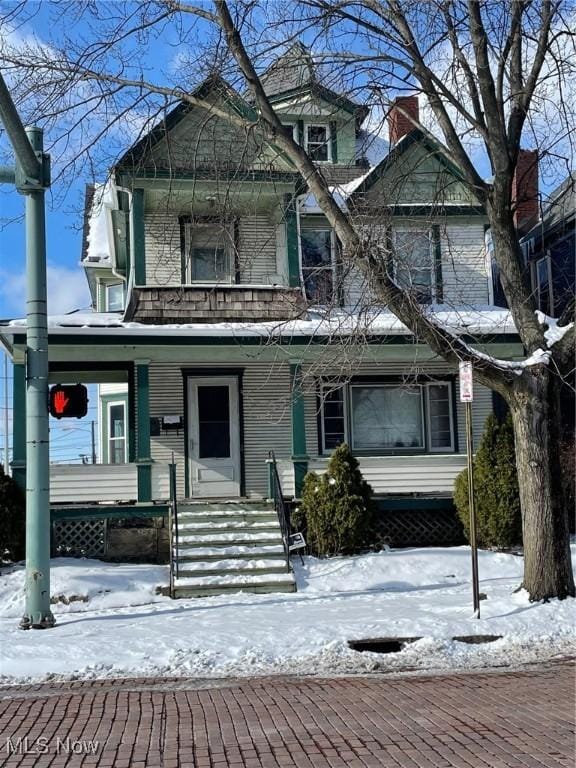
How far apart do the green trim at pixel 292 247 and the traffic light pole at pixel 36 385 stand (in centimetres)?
715

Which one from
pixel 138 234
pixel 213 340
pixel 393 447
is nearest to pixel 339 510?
pixel 393 447

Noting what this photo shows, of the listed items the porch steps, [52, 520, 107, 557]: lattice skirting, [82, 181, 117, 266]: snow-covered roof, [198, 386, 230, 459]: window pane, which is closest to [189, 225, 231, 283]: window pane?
[198, 386, 230, 459]: window pane

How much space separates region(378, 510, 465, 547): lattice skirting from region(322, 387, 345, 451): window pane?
7.46ft

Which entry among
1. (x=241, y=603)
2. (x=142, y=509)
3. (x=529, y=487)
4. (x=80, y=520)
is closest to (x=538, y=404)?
(x=529, y=487)

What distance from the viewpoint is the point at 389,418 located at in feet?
55.8

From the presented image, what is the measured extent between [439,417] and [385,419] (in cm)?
113

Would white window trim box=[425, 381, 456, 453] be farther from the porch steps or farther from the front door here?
the porch steps

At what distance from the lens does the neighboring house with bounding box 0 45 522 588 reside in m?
14.5

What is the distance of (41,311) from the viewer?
9.96 metres

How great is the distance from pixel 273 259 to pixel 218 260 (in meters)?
1.18

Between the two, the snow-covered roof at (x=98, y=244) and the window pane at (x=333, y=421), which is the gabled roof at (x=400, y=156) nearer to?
the window pane at (x=333, y=421)

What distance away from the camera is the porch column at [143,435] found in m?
14.4

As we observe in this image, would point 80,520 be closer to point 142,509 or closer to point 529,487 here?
point 142,509

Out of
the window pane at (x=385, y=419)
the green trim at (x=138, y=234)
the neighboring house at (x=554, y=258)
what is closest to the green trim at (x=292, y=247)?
the window pane at (x=385, y=419)
